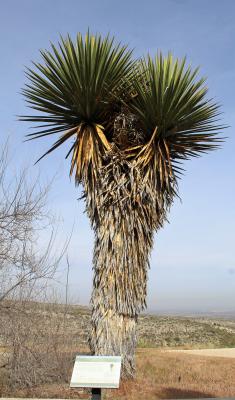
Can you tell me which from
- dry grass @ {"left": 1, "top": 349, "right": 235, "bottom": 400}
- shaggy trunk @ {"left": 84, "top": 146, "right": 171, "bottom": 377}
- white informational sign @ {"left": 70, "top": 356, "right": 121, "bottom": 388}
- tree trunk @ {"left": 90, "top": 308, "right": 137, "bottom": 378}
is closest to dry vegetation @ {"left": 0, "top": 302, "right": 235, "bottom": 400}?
dry grass @ {"left": 1, "top": 349, "right": 235, "bottom": 400}

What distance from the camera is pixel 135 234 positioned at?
10.7 meters

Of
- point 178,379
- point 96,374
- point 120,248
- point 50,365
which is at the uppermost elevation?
point 120,248

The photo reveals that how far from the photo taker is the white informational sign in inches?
238

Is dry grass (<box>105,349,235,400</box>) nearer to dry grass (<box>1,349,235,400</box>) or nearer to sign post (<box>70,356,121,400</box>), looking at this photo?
dry grass (<box>1,349,235,400</box>)

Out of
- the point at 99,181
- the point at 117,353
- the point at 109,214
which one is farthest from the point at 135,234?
the point at 117,353

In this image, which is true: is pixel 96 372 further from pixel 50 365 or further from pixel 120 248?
pixel 50 365

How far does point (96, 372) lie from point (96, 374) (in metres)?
0.03

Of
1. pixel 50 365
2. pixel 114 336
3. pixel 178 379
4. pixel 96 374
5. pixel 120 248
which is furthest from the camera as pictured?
pixel 178 379

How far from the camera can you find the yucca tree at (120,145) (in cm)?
1031

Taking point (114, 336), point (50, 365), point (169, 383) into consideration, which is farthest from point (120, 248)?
point (169, 383)

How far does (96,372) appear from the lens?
622 cm

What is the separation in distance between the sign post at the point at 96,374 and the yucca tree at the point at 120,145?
3.75 m

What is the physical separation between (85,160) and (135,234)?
190 cm

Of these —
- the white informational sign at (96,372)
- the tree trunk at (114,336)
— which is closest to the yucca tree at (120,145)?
the tree trunk at (114,336)
